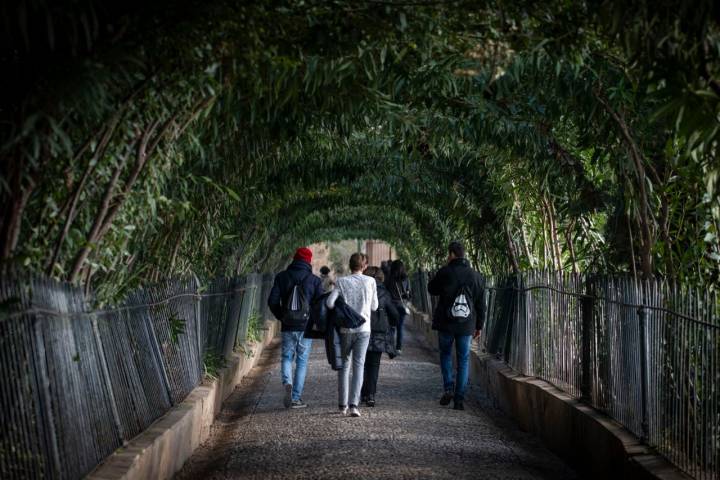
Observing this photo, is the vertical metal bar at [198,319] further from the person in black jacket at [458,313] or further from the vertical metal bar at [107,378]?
the vertical metal bar at [107,378]

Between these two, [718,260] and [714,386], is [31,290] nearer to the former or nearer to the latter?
[714,386]

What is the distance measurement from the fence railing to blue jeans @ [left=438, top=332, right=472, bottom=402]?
626mm

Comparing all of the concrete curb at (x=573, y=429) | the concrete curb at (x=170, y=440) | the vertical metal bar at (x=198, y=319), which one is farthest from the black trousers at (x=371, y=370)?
the vertical metal bar at (x=198, y=319)

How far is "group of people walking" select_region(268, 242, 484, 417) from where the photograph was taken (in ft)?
33.6

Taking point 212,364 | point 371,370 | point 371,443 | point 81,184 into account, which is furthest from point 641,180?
point 212,364

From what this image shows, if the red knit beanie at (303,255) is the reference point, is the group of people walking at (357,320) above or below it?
below

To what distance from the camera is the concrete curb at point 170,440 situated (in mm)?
6035

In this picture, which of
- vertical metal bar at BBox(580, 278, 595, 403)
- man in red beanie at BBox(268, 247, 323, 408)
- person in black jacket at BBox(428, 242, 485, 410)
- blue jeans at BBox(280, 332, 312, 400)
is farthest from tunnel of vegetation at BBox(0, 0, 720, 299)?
blue jeans at BBox(280, 332, 312, 400)

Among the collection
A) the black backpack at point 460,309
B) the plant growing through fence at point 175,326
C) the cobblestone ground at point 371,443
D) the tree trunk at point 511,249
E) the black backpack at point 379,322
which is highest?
the tree trunk at point 511,249

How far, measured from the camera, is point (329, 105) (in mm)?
7723

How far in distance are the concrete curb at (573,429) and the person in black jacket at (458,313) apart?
1.64ft

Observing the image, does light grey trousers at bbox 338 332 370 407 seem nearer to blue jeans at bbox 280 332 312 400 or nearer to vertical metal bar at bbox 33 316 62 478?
blue jeans at bbox 280 332 312 400

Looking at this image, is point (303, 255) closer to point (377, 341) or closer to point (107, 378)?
point (377, 341)

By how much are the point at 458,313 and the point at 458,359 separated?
1.55 feet
